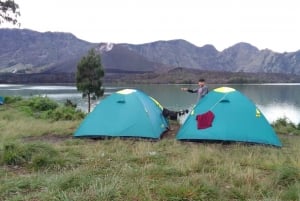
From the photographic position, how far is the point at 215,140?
9.50m

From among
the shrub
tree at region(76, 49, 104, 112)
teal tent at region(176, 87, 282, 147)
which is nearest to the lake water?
tree at region(76, 49, 104, 112)

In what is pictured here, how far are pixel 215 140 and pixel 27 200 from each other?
5887 mm

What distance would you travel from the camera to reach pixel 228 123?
376 inches

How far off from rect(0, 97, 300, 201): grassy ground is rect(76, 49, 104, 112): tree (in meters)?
32.5

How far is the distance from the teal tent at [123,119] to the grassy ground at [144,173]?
4.08 feet

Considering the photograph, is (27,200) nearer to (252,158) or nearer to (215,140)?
(252,158)

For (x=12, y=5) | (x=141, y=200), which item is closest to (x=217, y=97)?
(x=141, y=200)

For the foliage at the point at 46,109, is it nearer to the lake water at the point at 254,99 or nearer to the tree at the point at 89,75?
the lake water at the point at 254,99

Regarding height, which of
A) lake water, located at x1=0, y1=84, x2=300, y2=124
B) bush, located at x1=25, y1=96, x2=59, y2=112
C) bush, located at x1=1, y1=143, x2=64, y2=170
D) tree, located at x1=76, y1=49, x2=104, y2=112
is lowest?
lake water, located at x1=0, y1=84, x2=300, y2=124

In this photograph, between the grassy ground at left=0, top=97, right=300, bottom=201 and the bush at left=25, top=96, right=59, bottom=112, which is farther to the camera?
the bush at left=25, top=96, right=59, bottom=112

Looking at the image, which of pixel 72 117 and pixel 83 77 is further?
pixel 83 77

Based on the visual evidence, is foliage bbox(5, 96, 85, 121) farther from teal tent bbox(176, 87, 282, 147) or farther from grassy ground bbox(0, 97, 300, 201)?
grassy ground bbox(0, 97, 300, 201)

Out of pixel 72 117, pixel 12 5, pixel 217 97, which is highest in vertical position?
pixel 12 5

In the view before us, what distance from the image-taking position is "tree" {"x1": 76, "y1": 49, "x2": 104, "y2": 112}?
1606 inches
